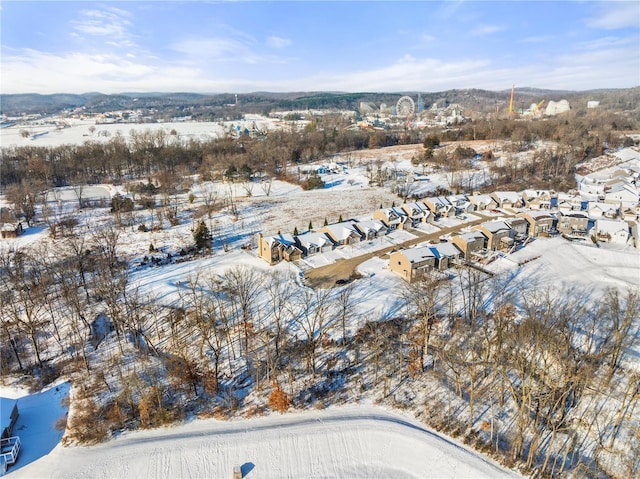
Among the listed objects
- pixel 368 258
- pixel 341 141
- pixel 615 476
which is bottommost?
pixel 615 476

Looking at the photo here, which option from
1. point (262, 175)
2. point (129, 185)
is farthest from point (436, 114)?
point (129, 185)

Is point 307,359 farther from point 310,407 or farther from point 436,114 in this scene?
point 436,114

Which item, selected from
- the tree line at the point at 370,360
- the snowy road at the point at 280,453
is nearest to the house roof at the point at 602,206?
the tree line at the point at 370,360

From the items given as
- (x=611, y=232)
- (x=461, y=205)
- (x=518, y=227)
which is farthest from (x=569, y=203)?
(x=461, y=205)

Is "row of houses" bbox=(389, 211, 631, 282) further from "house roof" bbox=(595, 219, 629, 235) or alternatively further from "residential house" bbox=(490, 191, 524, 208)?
"residential house" bbox=(490, 191, 524, 208)

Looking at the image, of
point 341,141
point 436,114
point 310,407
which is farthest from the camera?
point 436,114

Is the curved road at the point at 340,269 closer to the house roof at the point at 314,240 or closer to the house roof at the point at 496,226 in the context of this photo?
the house roof at the point at 314,240

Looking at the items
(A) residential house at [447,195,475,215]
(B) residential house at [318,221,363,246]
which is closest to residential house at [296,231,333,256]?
(B) residential house at [318,221,363,246]
